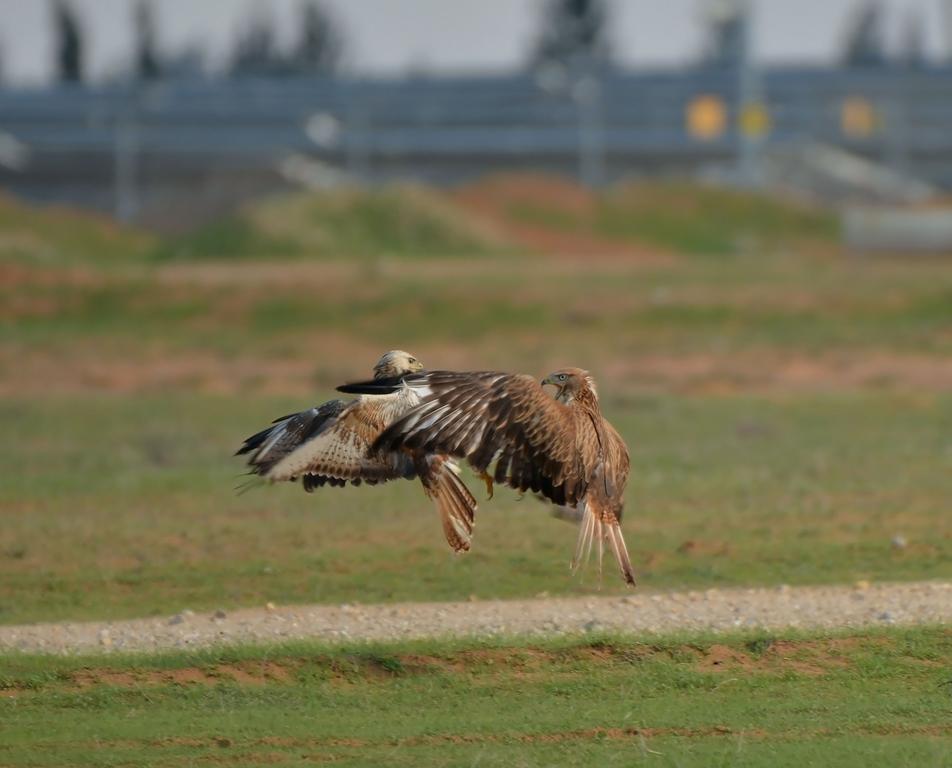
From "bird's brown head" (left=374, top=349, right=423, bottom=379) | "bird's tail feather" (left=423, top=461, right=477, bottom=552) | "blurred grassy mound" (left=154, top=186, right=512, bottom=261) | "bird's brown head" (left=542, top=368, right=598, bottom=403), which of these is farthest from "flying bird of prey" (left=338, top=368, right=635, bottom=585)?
"blurred grassy mound" (left=154, top=186, right=512, bottom=261)

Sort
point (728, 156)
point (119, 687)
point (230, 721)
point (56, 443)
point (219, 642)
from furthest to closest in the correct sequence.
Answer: point (728, 156)
point (56, 443)
point (219, 642)
point (119, 687)
point (230, 721)

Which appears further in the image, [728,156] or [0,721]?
[728,156]

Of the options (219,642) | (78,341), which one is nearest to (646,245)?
(78,341)

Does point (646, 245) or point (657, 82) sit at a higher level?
point (657, 82)

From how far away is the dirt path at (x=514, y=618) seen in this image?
10008 mm

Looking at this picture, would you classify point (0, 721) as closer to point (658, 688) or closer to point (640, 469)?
point (658, 688)

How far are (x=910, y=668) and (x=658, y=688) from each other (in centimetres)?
128

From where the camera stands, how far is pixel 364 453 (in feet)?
31.0

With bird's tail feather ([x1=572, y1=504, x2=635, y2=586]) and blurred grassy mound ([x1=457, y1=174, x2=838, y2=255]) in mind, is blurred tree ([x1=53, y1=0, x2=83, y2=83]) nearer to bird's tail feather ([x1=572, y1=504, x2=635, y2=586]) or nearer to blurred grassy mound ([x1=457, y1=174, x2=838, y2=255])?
blurred grassy mound ([x1=457, y1=174, x2=838, y2=255])

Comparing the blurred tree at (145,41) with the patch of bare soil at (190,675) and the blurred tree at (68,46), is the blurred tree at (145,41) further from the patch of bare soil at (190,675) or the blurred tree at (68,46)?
the patch of bare soil at (190,675)

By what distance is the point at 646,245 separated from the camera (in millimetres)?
50531

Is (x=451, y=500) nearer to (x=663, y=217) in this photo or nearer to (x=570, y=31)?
(x=663, y=217)

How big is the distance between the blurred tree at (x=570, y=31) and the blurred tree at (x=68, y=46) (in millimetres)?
23285

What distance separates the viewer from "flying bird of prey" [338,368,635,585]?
8.71 metres
